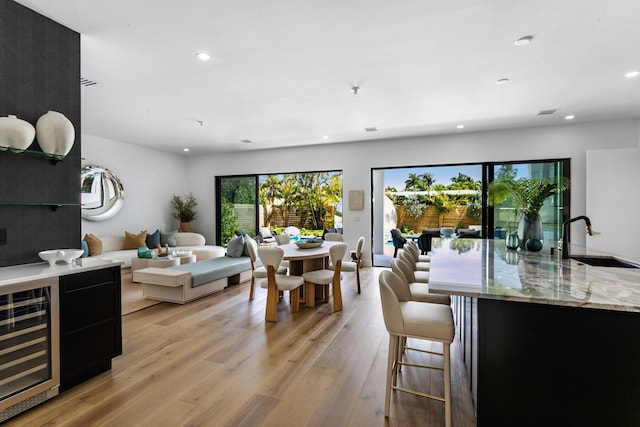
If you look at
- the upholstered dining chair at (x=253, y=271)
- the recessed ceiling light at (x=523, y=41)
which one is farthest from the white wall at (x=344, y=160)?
the recessed ceiling light at (x=523, y=41)

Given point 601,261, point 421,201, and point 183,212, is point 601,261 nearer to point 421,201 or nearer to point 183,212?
point 421,201

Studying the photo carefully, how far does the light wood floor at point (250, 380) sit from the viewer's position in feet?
6.40

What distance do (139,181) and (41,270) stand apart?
5.93m

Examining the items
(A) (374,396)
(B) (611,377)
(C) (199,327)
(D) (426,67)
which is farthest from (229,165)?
(B) (611,377)

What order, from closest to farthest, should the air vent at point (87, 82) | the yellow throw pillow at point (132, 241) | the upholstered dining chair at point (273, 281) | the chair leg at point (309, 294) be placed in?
the upholstered dining chair at point (273, 281), the air vent at point (87, 82), the chair leg at point (309, 294), the yellow throw pillow at point (132, 241)

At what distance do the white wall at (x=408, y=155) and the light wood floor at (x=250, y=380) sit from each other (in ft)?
13.2

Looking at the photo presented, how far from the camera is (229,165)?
8.27m

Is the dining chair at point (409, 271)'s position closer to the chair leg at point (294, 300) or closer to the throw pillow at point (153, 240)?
the chair leg at point (294, 300)

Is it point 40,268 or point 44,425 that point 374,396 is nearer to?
point 44,425

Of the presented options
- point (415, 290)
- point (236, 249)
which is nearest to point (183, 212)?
point (236, 249)

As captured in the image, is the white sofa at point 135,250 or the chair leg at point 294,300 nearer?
the chair leg at point 294,300

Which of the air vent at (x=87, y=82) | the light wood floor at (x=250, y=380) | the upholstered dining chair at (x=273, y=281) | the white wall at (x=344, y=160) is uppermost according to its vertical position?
the air vent at (x=87, y=82)

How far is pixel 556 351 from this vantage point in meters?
1.47

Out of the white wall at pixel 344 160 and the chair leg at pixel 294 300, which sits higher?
the white wall at pixel 344 160
